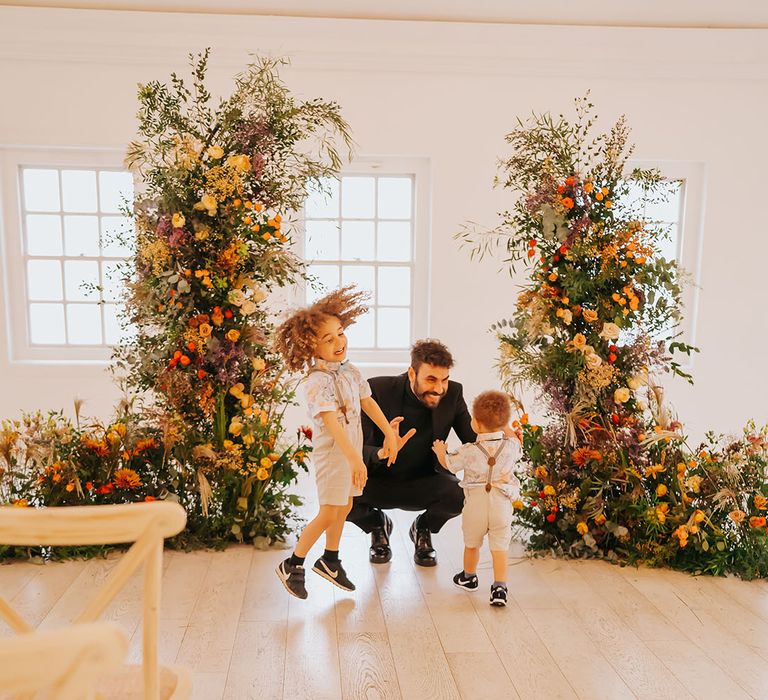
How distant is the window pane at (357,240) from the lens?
20.0 ft

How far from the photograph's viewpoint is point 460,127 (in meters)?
5.80

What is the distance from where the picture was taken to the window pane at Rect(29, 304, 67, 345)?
596cm

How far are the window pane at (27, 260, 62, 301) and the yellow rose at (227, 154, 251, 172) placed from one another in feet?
10.2

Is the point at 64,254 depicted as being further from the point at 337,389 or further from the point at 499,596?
the point at 499,596

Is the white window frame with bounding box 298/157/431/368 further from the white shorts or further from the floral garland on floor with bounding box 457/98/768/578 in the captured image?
the white shorts

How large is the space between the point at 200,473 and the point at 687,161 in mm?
4550

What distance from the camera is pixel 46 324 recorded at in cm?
598

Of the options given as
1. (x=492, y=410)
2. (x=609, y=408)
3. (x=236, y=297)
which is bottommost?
(x=609, y=408)

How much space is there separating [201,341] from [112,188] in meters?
2.94

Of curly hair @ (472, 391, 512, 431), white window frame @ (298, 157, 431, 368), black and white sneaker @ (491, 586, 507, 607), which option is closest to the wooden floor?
black and white sneaker @ (491, 586, 507, 607)

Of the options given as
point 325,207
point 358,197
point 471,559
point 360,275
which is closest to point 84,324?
point 325,207

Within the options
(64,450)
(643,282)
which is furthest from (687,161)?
(64,450)

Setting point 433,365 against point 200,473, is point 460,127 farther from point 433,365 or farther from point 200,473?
point 200,473

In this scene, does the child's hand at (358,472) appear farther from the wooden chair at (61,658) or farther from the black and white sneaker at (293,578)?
the wooden chair at (61,658)
